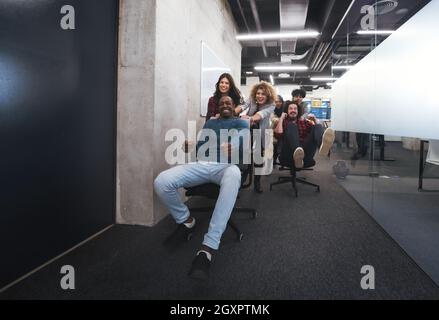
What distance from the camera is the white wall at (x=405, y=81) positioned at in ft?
4.80

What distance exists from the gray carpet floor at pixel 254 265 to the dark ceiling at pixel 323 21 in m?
1.57

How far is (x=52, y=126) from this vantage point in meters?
1.53

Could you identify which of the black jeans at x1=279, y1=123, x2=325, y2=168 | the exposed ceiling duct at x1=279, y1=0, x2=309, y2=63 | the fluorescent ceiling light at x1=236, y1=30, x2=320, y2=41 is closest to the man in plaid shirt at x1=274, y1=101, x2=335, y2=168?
the black jeans at x1=279, y1=123, x2=325, y2=168

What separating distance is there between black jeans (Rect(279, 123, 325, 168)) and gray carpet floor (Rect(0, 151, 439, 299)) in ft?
3.34

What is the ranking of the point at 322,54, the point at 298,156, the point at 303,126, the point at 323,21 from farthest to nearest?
1. the point at 322,54
2. the point at 323,21
3. the point at 303,126
4. the point at 298,156

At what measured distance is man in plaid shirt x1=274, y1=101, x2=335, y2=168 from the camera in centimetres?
314

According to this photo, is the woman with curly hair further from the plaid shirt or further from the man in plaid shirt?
the plaid shirt

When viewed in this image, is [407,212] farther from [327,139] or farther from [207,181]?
[207,181]

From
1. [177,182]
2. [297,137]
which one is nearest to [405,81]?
A: [297,137]

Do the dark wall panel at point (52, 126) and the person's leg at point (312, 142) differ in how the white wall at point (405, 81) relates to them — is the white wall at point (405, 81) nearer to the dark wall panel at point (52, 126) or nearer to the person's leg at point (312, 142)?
the person's leg at point (312, 142)

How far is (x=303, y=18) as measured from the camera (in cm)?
459

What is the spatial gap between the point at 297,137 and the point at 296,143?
72 millimetres
